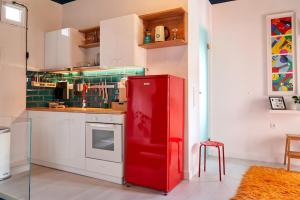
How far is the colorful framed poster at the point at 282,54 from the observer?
3.71m

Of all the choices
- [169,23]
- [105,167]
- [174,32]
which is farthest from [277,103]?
[105,167]

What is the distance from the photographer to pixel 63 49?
12.5 feet

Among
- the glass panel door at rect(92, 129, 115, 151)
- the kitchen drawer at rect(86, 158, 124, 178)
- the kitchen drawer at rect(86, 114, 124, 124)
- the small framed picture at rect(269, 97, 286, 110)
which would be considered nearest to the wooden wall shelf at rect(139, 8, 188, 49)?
the kitchen drawer at rect(86, 114, 124, 124)

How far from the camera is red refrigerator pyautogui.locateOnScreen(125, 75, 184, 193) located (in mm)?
2553

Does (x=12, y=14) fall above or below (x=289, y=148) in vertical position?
above

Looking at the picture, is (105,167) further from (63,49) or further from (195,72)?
(63,49)

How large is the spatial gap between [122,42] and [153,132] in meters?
1.42

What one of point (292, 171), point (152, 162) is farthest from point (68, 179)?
point (292, 171)

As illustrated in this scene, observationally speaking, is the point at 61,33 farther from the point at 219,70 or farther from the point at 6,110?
the point at 219,70

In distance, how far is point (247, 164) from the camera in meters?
3.74

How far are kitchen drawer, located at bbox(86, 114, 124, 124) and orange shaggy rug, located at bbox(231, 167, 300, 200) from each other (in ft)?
5.34

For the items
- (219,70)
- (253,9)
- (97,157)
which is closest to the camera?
(97,157)

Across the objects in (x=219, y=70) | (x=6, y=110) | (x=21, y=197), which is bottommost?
(x=21, y=197)

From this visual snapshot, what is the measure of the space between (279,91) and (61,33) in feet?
12.9
